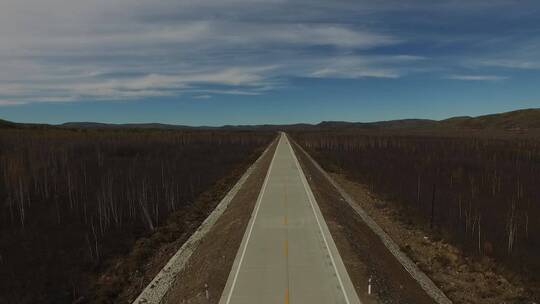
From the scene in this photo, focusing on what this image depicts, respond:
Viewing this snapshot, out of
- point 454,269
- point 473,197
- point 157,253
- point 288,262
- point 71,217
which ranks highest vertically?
point 288,262

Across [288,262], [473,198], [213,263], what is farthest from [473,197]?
[213,263]

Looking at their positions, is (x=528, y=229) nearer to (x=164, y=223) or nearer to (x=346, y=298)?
(x=346, y=298)

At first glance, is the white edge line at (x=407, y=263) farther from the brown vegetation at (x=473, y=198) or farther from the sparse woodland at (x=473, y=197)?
the sparse woodland at (x=473, y=197)

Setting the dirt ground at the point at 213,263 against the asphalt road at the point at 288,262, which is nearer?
the asphalt road at the point at 288,262

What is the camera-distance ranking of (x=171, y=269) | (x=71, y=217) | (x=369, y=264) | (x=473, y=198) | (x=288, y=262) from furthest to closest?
(x=473, y=198) < (x=71, y=217) < (x=171, y=269) < (x=369, y=264) < (x=288, y=262)

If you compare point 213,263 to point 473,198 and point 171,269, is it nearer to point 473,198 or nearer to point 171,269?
point 171,269

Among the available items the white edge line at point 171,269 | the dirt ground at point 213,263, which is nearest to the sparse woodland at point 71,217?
the white edge line at point 171,269
